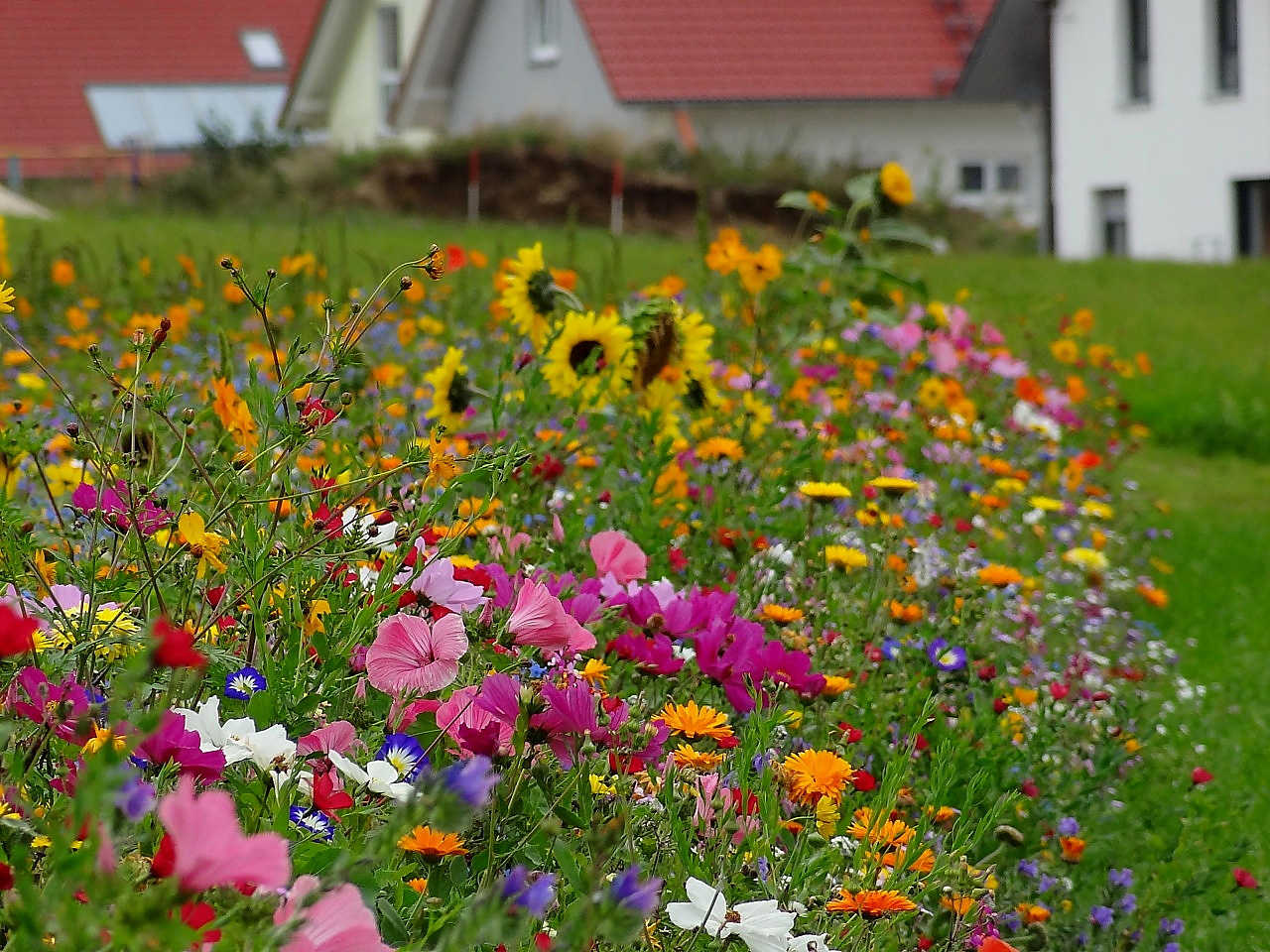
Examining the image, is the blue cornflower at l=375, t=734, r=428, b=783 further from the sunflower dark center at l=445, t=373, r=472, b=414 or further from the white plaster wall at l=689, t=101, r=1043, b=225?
the white plaster wall at l=689, t=101, r=1043, b=225

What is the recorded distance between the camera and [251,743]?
1.37m

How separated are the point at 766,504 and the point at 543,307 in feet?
2.76

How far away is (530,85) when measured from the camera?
2177 centimetres

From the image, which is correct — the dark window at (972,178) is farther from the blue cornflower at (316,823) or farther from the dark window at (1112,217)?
the blue cornflower at (316,823)

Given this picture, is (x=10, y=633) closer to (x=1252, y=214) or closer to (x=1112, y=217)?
(x=1252, y=214)

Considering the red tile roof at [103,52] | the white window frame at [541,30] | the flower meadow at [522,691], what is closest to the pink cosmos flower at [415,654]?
the flower meadow at [522,691]

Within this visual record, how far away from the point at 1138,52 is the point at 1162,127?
134cm

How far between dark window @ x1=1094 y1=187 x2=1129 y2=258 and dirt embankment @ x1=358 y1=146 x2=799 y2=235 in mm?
6063

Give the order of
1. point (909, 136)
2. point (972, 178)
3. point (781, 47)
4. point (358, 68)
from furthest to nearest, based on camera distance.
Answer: point (358, 68)
point (972, 178)
point (909, 136)
point (781, 47)

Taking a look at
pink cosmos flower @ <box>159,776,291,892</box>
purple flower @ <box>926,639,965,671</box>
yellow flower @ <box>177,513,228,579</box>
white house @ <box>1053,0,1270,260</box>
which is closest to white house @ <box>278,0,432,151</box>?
white house @ <box>1053,0,1270,260</box>

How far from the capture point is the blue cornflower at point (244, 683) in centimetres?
155

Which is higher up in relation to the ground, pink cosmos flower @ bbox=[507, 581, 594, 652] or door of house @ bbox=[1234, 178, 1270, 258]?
door of house @ bbox=[1234, 178, 1270, 258]

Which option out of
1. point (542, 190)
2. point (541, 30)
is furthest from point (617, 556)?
point (541, 30)

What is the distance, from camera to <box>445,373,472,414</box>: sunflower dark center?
3.15m
